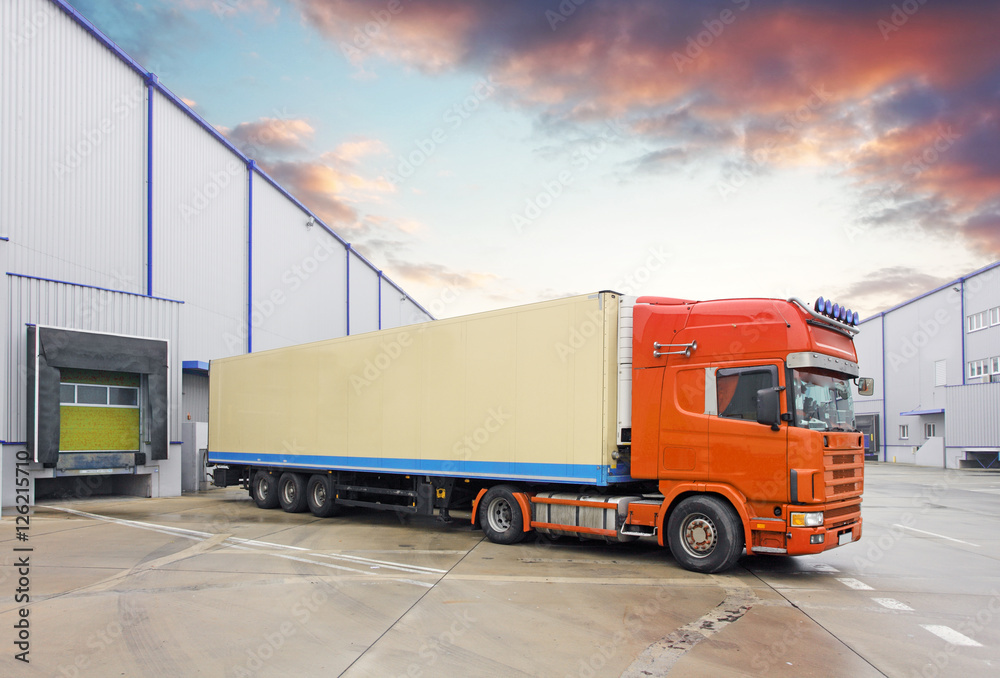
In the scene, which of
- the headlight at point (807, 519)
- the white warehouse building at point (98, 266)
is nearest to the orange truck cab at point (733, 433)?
the headlight at point (807, 519)

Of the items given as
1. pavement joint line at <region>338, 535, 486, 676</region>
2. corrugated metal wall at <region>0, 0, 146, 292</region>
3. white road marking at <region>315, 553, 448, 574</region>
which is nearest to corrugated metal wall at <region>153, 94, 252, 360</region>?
corrugated metal wall at <region>0, 0, 146, 292</region>

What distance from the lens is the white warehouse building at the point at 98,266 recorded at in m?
16.4

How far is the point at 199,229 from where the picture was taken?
23.8 meters

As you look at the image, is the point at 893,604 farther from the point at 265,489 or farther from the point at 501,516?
the point at 265,489

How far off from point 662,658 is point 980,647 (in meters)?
2.83

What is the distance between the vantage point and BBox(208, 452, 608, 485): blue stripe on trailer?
9570mm

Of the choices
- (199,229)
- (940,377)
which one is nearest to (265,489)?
(199,229)

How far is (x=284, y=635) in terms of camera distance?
19.6 feet

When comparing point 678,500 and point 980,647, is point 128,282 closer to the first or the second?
point 678,500

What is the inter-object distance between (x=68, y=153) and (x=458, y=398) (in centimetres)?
1444

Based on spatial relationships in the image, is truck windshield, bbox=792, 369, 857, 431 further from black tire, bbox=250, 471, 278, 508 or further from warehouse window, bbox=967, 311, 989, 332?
warehouse window, bbox=967, 311, 989, 332

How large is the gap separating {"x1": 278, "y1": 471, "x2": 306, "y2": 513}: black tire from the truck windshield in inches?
408

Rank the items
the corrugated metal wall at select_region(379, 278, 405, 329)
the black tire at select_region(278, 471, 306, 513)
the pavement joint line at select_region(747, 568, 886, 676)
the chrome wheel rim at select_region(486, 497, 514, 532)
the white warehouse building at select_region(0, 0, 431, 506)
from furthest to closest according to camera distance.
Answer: the corrugated metal wall at select_region(379, 278, 405, 329) → the white warehouse building at select_region(0, 0, 431, 506) → the black tire at select_region(278, 471, 306, 513) → the chrome wheel rim at select_region(486, 497, 514, 532) → the pavement joint line at select_region(747, 568, 886, 676)

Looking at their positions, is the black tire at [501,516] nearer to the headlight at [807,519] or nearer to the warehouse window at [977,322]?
the headlight at [807,519]
